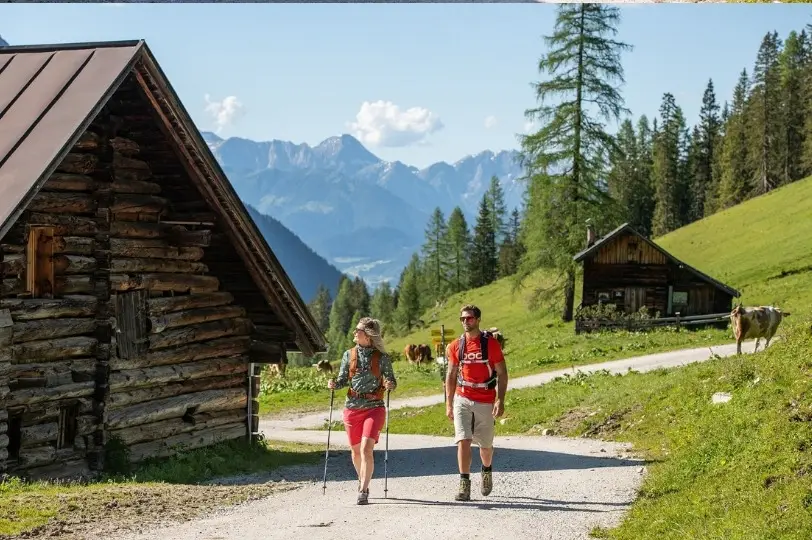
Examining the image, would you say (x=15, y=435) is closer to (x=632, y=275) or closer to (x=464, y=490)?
(x=464, y=490)

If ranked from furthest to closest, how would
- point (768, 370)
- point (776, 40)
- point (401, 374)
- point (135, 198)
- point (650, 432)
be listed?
point (776, 40)
point (401, 374)
point (650, 432)
point (135, 198)
point (768, 370)

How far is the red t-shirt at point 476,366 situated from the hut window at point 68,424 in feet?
21.3

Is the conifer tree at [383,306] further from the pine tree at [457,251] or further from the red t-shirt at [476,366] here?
the red t-shirt at [476,366]

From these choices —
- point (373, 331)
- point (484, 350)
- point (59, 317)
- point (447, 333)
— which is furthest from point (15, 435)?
point (447, 333)

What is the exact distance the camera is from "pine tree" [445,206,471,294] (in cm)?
11469

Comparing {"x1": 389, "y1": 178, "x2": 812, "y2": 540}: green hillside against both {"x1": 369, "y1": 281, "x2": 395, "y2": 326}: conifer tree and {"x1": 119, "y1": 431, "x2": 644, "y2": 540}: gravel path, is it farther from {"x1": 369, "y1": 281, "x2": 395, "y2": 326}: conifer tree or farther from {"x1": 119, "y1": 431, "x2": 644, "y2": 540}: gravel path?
{"x1": 369, "y1": 281, "x2": 395, "y2": 326}: conifer tree

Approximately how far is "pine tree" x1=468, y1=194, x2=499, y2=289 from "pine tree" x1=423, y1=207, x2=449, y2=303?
3.27 metres

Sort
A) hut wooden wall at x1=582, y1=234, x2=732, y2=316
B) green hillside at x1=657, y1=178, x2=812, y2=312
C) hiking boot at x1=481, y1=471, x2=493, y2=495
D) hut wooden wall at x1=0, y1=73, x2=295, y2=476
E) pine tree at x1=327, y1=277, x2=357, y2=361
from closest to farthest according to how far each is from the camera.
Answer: hiking boot at x1=481, y1=471, x2=493, y2=495, hut wooden wall at x1=0, y1=73, x2=295, y2=476, green hillside at x1=657, y1=178, x2=812, y2=312, hut wooden wall at x1=582, y1=234, x2=732, y2=316, pine tree at x1=327, y1=277, x2=357, y2=361

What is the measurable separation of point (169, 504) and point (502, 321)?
53.2m

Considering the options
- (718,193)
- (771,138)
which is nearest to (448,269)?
(718,193)

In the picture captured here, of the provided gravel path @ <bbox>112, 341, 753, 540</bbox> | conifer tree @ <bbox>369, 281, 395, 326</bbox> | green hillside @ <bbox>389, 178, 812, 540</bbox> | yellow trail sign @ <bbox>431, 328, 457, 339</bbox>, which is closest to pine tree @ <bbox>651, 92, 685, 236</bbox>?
conifer tree @ <bbox>369, 281, 395, 326</bbox>

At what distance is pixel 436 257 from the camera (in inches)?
4596

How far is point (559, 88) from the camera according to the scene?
163 ft

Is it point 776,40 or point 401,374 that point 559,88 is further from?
point 776,40
